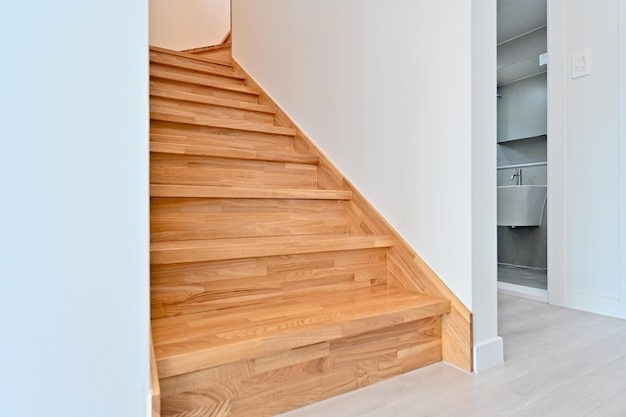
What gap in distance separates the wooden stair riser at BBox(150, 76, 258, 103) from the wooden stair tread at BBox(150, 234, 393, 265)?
1.34 metres

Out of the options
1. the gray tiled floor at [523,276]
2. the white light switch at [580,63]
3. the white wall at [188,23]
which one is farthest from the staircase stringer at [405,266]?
the white wall at [188,23]

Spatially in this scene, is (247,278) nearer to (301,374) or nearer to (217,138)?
(301,374)

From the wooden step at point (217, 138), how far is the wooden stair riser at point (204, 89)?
571 mm

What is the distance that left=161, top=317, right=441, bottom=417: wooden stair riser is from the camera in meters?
0.79

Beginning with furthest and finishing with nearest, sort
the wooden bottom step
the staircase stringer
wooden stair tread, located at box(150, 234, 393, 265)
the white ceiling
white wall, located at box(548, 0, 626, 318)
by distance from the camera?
the white ceiling
white wall, located at box(548, 0, 626, 318)
the staircase stringer
wooden stair tread, located at box(150, 234, 393, 265)
the wooden bottom step

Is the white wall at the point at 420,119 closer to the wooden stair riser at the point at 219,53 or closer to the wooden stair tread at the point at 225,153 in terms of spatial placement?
the wooden stair tread at the point at 225,153

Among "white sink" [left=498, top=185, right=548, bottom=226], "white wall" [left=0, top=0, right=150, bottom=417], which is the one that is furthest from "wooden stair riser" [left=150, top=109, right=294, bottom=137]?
"white sink" [left=498, top=185, right=548, bottom=226]

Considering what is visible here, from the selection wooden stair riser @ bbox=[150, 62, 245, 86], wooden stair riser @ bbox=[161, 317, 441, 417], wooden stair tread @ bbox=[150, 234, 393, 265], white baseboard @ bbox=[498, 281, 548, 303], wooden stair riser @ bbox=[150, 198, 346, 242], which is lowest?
white baseboard @ bbox=[498, 281, 548, 303]

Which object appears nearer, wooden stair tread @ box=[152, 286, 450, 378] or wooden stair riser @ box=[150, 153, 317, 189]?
wooden stair tread @ box=[152, 286, 450, 378]

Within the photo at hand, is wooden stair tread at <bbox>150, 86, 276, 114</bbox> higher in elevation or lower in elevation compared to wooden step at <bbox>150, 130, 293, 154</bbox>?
higher

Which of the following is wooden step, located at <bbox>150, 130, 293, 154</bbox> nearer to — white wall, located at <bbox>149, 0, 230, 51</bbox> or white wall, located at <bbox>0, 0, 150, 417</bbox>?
white wall, located at <bbox>0, 0, 150, 417</bbox>

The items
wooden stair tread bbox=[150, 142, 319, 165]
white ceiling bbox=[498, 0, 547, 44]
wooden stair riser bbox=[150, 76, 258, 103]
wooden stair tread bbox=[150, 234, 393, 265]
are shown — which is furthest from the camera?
white ceiling bbox=[498, 0, 547, 44]

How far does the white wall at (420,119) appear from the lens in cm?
114

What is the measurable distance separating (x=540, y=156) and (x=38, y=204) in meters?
3.33
